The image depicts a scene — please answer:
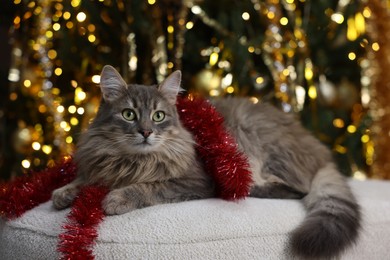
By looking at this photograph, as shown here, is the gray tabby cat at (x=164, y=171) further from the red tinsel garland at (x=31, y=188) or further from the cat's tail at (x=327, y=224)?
the red tinsel garland at (x=31, y=188)

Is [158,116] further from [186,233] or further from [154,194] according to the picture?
[186,233]

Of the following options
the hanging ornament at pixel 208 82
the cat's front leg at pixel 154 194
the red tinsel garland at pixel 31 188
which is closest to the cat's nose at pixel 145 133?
the cat's front leg at pixel 154 194

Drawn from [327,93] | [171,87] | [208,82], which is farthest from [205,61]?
[171,87]

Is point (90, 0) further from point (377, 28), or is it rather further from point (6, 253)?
point (377, 28)

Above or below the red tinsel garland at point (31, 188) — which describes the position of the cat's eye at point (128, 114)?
above

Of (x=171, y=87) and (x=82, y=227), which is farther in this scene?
(x=171, y=87)

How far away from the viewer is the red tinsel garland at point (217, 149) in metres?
1.49

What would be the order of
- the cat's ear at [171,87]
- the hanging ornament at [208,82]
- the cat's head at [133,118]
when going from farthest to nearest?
the hanging ornament at [208,82] → the cat's ear at [171,87] → the cat's head at [133,118]

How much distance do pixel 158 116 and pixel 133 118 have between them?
8 centimetres

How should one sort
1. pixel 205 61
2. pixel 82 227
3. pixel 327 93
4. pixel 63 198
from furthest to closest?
1. pixel 327 93
2. pixel 205 61
3. pixel 63 198
4. pixel 82 227

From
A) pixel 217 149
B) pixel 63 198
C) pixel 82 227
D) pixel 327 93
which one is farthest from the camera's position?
pixel 327 93

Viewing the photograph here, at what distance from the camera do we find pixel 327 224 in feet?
4.29

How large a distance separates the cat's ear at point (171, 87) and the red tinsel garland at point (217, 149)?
0.11 meters

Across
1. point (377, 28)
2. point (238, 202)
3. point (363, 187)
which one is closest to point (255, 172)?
point (238, 202)
